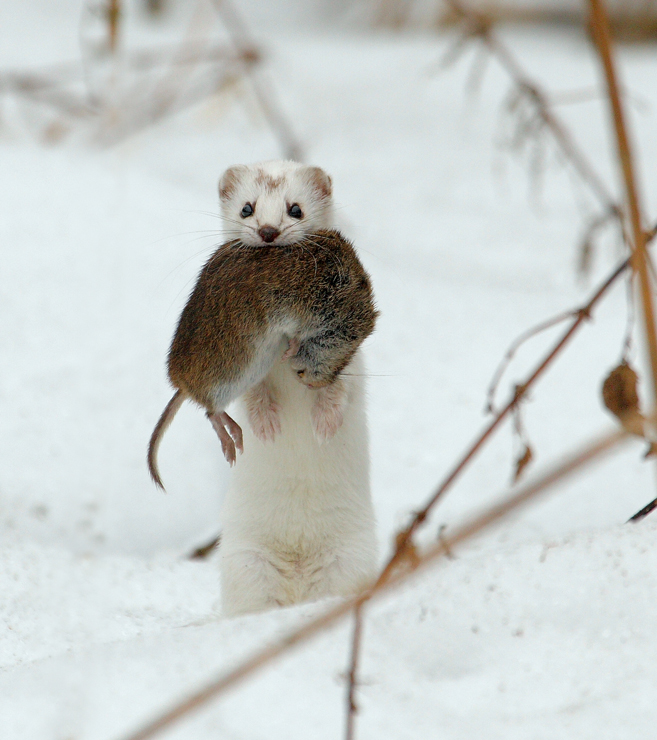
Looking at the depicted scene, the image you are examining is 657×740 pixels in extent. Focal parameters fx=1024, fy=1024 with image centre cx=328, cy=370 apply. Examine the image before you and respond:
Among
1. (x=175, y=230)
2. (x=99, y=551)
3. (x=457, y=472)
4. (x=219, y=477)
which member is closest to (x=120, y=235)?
(x=175, y=230)

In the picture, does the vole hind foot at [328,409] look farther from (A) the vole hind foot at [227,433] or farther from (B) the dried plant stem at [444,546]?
(B) the dried plant stem at [444,546]

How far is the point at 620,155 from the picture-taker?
30.2 inches

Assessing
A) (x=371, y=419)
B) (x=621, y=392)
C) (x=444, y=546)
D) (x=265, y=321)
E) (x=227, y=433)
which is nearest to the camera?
(x=444, y=546)

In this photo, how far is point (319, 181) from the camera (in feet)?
7.05

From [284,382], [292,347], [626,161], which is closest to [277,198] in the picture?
[284,382]

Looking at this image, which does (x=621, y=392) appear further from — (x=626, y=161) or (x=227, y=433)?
(x=227, y=433)

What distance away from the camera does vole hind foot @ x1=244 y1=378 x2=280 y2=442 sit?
74.2 inches

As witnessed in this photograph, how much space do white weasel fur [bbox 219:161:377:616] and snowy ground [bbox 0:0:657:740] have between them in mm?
152

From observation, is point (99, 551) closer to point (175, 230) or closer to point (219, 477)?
point (219, 477)

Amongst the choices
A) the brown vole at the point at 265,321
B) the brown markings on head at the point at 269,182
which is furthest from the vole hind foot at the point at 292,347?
the brown markings on head at the point at 269,182

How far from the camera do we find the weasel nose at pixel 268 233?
1.77 meters

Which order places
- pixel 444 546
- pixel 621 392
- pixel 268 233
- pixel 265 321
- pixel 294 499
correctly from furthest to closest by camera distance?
pixel 294 499
pixel 268 233
pixel 265 321
pixel 621 392
pixel 444 546

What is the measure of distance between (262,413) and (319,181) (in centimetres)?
55

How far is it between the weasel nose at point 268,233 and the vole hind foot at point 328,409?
11.1 inches
